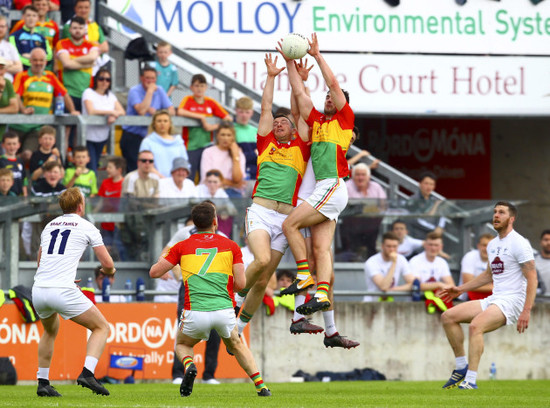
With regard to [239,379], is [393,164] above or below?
above

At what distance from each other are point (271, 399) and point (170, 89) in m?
9.04

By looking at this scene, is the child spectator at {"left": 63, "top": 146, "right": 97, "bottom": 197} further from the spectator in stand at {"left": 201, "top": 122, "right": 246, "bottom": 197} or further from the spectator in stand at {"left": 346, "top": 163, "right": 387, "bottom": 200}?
the spectator in stand at {"left": 346, "top": 163, "right": 387, "bottom": 200}

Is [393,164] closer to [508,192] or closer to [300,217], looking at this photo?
[508,192]

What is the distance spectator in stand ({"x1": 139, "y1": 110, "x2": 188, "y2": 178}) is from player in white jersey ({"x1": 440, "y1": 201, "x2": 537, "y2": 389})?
5.36 metres

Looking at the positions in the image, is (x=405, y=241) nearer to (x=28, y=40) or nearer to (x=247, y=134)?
(x=247, y=134)

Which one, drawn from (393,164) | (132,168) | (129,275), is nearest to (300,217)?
(129,275)

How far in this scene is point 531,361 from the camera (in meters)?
18.7

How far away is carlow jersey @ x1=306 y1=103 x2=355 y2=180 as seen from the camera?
42.0 feet

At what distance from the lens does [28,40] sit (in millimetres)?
18969

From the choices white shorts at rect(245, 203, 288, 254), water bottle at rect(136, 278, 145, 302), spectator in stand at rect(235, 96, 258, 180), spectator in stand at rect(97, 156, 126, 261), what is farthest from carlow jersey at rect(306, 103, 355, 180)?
spectator in stand at rect(235, 96, 258, 180)

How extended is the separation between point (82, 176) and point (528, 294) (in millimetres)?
6588

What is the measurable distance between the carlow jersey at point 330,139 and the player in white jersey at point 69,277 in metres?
2.39

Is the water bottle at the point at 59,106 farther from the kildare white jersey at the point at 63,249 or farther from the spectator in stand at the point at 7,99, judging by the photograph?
the kildare white jersey at the point at 63,249

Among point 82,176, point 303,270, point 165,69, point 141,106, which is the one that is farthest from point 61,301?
point 165,69
